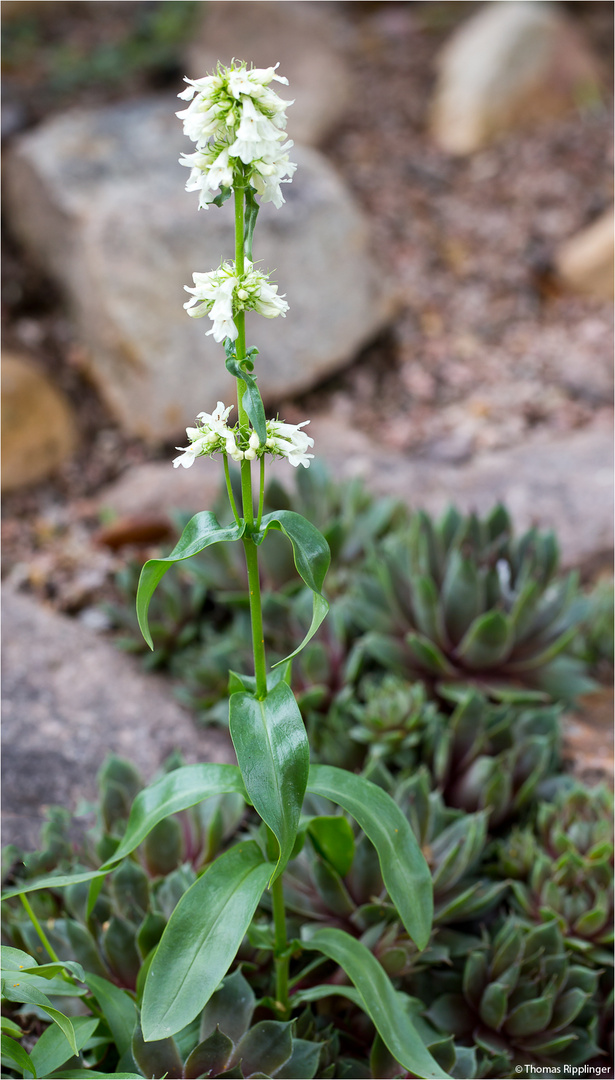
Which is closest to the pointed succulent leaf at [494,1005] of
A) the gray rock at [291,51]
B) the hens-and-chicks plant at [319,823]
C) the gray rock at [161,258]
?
the hens-and-chicks plant at [319,823]

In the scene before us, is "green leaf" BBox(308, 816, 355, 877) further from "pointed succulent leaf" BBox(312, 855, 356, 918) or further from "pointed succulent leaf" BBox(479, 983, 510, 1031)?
"pointed succulent leaf" BBox(479, 983, 510, 1031)

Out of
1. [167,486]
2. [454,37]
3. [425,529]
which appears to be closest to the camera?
[425,529]

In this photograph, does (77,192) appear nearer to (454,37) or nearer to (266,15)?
(266,15)

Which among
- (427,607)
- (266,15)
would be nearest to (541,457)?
(427,607)

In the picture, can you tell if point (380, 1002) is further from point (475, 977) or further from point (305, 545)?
point (305, 545)

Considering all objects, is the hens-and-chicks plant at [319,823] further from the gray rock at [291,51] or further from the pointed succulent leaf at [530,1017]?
the gray rock at [291,51]

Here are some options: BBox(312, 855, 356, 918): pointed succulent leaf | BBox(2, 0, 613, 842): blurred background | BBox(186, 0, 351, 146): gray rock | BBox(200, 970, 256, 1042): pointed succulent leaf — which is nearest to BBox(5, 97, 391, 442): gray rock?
BBox(2, 0, 613, 842): blurred background

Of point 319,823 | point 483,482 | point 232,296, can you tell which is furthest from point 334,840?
point 483,482
